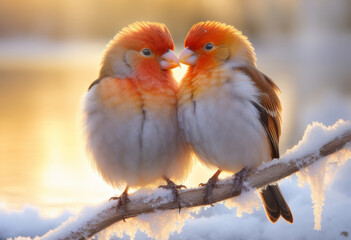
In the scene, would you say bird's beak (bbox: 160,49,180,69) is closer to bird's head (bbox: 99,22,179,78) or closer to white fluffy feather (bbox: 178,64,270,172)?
bird's head (bbox: 99,22,179,78)

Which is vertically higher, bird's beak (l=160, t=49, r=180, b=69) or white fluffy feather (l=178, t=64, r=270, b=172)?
bird's beak (l=160, t=49, r=180, b=69)

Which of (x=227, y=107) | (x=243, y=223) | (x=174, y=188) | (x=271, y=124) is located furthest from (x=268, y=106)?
(x=243, y=223)

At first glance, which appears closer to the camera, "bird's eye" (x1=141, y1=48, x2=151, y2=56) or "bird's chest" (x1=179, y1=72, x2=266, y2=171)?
"bird's chest" (x1=179, y1=72, x2=266, y2=171)

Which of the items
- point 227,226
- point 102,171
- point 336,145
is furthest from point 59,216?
point 336,145

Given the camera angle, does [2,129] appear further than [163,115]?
Yes

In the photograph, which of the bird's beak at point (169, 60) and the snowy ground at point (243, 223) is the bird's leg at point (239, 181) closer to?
the snowy ground at point (243, 223)

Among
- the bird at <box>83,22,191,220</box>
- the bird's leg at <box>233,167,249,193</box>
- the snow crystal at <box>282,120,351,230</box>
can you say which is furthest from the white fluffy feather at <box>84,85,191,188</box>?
the snow crystal at <box>282,120,351,230</box>

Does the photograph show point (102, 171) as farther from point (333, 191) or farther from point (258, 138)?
point (333, 191)
